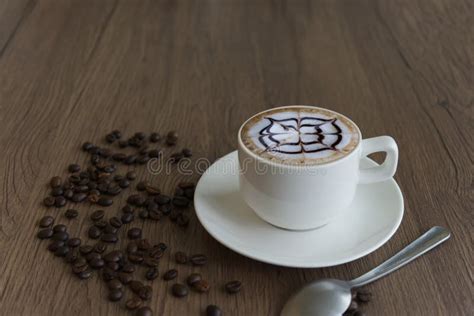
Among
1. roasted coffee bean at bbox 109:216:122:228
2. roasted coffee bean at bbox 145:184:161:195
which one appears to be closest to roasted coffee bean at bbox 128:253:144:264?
roasted coffee bean at bbox 109:216:122:228

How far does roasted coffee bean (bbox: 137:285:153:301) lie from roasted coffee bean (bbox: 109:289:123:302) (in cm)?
3

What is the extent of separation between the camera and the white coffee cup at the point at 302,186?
0.94m

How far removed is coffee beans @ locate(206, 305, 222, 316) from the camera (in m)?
0.89

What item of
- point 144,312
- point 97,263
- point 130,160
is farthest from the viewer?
point 130,160

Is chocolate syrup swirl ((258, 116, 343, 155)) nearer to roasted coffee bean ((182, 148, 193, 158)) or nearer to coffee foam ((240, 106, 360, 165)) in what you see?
coffee foam ((240, 106, 360, 165))

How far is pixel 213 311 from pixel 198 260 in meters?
0.13

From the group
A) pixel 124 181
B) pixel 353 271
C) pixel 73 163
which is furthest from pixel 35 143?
pixel 353 271

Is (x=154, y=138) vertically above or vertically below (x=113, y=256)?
below

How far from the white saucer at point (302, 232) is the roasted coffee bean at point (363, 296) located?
6 centimetres

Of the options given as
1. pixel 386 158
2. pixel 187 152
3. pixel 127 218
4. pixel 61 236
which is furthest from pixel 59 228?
pixel 386 158

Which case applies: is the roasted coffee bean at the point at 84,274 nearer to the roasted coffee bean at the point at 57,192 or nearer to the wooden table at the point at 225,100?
the wooden table at the point at 225,100

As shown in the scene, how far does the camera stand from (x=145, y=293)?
36.6 inches

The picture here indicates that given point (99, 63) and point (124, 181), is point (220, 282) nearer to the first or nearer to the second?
point (124, 181)

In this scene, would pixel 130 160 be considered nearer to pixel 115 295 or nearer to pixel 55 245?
pixel 55 245
